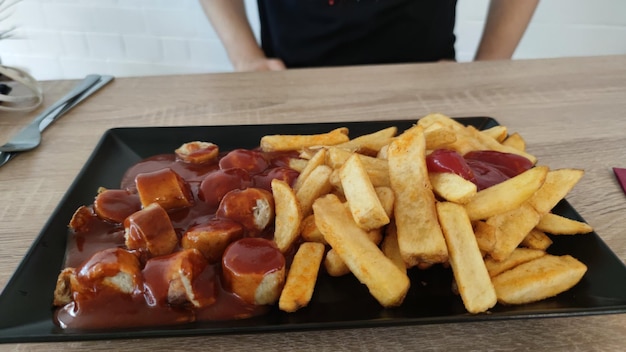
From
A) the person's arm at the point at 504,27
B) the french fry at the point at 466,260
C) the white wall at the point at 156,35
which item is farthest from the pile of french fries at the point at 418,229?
the white wall at the point at 156,35

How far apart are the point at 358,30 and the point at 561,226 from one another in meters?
1.56

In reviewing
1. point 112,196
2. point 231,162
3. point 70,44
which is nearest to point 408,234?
point 231,162

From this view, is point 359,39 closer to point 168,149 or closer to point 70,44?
point 168,149

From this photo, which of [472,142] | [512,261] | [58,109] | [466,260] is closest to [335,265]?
[466,260]

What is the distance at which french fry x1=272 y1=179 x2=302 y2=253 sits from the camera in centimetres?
107

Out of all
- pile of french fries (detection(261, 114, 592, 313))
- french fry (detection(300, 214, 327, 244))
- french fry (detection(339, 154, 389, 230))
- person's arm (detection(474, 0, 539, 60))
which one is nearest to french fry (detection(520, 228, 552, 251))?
pile of french fries (detection(261, 114, 592, 313))

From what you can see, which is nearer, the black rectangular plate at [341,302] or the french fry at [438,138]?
the black rectangular plate at [341,302]

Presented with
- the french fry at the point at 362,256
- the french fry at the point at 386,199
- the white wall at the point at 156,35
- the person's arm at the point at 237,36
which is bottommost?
the white wall at the point at 156,35

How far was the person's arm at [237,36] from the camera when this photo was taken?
2.56 metres

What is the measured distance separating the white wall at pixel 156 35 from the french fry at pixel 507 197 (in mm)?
2640

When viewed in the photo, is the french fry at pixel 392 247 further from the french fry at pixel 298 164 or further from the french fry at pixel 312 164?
the french fry at pixel 298 164

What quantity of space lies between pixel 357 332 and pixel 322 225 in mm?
223

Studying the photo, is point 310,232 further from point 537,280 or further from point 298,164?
point 537,280

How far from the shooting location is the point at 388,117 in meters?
1.92
